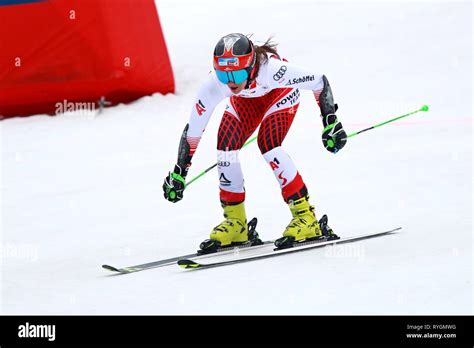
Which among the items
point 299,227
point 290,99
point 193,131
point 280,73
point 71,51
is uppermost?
point 71,51

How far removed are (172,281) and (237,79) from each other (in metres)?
1.39

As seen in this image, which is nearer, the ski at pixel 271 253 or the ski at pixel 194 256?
the ski at pixel 271 253

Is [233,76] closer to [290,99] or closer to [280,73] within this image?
[280,73]

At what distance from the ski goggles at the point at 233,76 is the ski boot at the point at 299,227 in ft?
3.08

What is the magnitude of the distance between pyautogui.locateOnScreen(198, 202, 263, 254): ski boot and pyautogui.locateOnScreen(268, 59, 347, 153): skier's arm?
2.72ft

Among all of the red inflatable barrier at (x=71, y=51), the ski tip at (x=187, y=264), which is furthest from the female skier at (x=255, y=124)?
the red inflatable barrier at (x=71, y=51)

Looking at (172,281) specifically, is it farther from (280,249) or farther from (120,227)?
(120,227)

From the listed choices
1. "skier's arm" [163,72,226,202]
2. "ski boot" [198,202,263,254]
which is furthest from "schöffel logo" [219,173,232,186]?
"skier's arm" [163,72,226,202]

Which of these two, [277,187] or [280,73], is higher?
[280,73]

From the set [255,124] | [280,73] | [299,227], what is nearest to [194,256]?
[299,227]

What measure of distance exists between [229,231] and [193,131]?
77cm

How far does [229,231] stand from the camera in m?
6.73

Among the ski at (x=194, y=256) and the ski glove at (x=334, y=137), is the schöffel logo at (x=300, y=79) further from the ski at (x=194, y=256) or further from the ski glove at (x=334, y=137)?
the ski at (x=194, y=256)

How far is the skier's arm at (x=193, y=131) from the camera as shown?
21.3 ft
